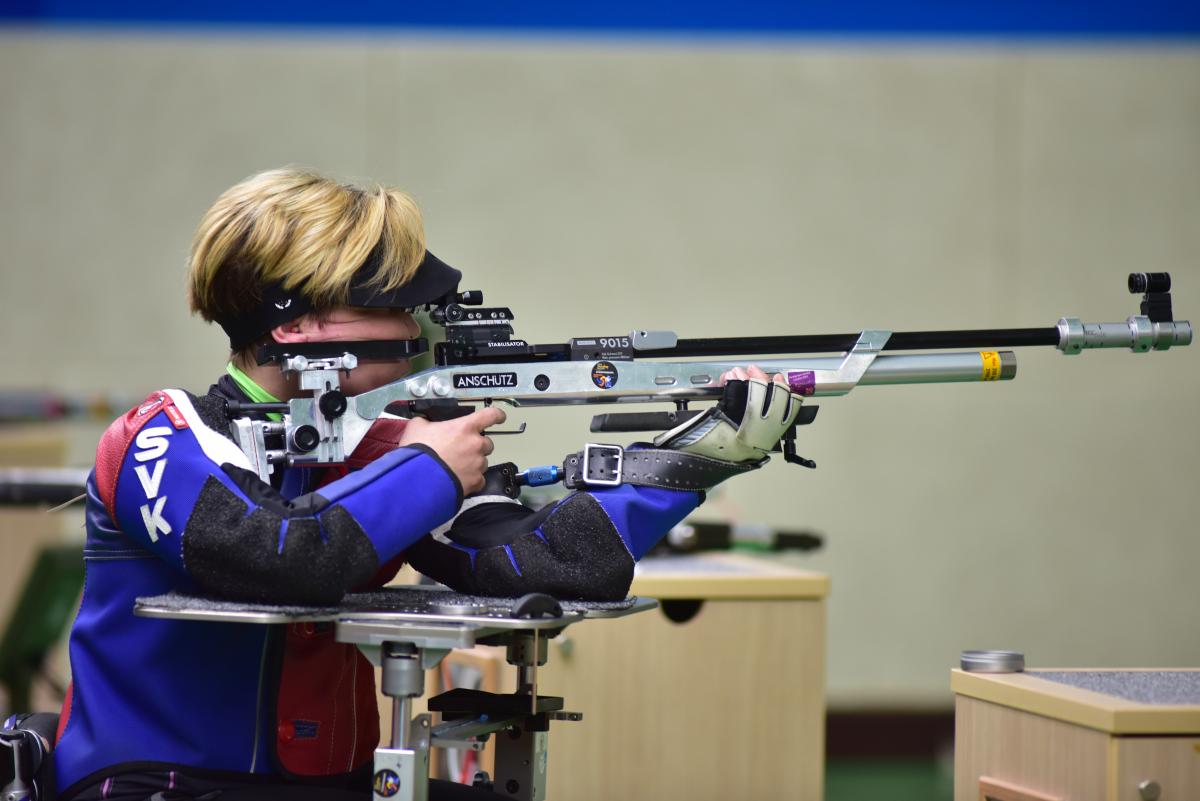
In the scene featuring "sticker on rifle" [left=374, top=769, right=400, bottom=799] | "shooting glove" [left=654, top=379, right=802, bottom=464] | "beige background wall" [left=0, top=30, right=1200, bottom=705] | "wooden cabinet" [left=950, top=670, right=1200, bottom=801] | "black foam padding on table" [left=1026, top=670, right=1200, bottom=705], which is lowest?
"sticker on rifle" [left=374, top=769, right=400, bottom=799]

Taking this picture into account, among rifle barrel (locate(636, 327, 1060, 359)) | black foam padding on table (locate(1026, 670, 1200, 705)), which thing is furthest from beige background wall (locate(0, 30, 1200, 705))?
black foam padding on table (locate(1026, 670, 1200, 705))

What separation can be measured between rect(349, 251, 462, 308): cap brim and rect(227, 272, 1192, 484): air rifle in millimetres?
51

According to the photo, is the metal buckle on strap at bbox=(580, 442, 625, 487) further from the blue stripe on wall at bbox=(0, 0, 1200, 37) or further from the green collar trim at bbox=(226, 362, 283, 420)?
the blue stripe on wall at bbox=(0, 0, 1200, 37)

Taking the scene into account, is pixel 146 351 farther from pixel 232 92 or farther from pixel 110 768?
pixel 110 768

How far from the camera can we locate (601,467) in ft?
5.70

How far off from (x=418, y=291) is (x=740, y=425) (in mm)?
455

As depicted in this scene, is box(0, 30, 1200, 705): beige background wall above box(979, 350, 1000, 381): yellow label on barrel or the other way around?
above

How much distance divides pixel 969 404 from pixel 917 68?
121cm

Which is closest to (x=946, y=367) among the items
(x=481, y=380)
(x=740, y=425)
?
(x=740, y=425)

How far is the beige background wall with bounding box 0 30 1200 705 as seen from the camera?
186 inches

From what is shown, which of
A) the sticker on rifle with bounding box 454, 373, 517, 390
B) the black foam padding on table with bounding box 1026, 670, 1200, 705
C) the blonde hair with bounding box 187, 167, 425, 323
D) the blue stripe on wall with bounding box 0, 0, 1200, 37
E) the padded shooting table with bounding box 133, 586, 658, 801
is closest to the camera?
the padded shooting table with bounding box 133, 586, 658, 801

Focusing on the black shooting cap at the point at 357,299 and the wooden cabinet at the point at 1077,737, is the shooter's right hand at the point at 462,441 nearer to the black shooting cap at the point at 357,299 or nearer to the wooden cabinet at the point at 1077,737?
the black shooting cap at the point at 357,299

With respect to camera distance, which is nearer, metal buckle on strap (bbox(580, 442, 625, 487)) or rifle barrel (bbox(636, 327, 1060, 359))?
metal buckle on strap (bbox(580, 442, 625, 487))

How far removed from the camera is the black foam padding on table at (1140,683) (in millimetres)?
1579
